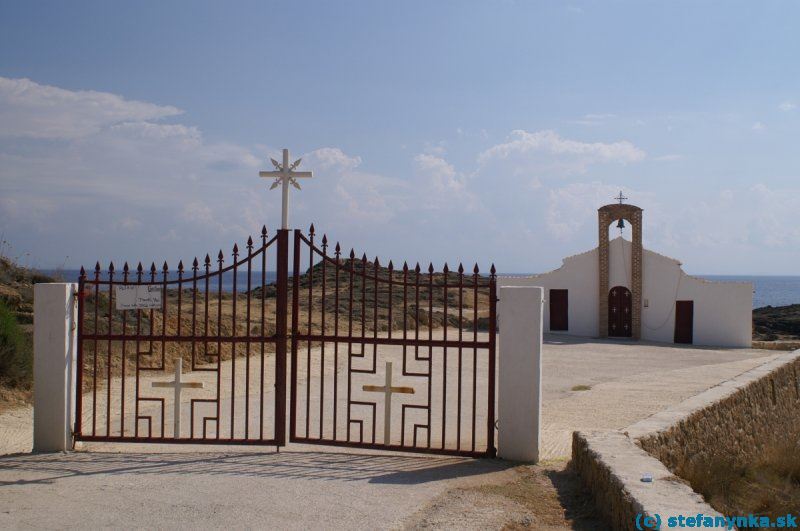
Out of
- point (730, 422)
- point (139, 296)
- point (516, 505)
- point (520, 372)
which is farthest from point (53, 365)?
point (730, 422)

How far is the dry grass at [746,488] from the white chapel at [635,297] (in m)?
16.9

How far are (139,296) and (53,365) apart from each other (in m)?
1.14

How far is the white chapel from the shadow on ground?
68.2ft

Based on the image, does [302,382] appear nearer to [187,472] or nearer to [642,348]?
[187,472]

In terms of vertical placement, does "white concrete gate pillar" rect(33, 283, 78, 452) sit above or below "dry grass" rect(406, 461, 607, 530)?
above

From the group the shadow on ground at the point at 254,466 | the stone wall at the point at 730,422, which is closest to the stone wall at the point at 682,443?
the stone wall at the point at 730,422

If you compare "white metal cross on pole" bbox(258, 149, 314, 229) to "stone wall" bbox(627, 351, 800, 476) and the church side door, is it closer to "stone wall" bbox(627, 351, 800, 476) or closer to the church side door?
"stone wall" bbox(627, 351, 800, 476)

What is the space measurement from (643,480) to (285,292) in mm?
4214

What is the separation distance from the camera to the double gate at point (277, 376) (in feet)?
25.1

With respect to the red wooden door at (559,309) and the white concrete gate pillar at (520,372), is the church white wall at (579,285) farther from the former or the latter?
the white concrete gate pillar at (520,372)

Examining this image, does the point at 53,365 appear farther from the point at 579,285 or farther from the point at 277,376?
the point at 579,285

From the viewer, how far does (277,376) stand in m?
7.90

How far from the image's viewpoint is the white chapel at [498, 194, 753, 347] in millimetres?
26234

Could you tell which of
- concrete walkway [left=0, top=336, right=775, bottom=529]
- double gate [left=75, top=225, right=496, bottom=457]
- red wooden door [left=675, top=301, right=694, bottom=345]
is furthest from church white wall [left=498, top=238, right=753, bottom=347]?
concrete walkway [left=0, top=336, right=775, bottom=529]
